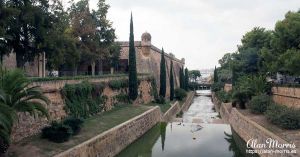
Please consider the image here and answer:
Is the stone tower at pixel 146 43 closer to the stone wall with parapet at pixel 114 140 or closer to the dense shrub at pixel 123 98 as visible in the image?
the dense shrub at pixel 123 98

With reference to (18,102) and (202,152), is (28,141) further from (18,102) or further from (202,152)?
(202,152)

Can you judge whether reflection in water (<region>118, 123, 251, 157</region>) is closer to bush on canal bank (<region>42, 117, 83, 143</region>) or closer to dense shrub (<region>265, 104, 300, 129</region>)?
dense shrub (<region>265, 104, 300, 129</region>)

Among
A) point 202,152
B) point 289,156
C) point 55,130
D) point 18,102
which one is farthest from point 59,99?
point 289,156

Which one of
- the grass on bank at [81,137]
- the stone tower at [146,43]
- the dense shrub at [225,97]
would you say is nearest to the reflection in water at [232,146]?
the grass on bank at [81,137]

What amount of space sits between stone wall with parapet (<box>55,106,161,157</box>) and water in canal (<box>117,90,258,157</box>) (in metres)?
0.49

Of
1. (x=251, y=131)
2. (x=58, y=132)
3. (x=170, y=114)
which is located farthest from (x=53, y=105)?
(x=170, y=114)

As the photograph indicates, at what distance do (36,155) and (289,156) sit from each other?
10313mm

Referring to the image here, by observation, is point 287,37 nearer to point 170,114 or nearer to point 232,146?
point 232,146

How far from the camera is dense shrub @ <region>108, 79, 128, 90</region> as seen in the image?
30.0 m

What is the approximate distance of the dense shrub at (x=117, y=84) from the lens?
2998 cm

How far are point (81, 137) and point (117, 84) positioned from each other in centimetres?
1365

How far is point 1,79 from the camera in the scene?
45.0 ft

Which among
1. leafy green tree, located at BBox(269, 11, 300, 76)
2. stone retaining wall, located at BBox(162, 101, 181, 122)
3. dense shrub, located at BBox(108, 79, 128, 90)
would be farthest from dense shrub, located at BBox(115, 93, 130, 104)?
leafy green tree, located at BBox(269, 11, 300, 76)

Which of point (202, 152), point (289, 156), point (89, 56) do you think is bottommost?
point (202, 152)
